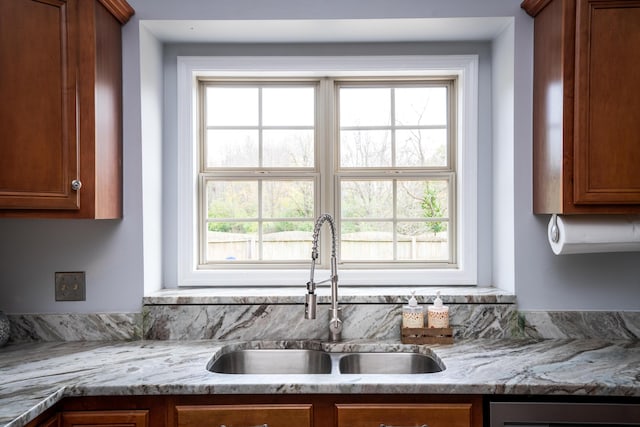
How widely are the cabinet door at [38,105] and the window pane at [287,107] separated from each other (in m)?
0.94

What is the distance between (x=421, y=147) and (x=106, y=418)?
1.81 m

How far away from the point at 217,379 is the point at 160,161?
1151 millimetres

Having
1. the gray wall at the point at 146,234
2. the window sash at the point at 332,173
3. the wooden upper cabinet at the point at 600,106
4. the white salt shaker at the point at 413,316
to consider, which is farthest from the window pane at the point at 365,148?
the wooden upper cabinet at the point at 600,106

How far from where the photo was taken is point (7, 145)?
1.70 metres

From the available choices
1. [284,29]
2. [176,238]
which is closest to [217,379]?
[176,238]

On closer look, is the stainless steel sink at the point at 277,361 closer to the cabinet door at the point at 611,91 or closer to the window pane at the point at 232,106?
the window pane at the point at 232,106

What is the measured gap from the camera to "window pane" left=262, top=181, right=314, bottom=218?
244cm

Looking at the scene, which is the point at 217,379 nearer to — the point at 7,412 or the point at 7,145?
the point at 7,412

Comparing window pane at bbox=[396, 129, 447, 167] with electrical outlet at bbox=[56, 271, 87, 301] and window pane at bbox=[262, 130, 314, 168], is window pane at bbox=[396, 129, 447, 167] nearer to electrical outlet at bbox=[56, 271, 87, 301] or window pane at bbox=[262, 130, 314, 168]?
window pane at bbox=[262, 130, 314, 168]

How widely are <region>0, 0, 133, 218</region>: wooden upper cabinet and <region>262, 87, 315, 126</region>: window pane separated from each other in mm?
853

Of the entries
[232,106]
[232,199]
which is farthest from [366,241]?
[232,106]

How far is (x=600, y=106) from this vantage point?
1.73 m

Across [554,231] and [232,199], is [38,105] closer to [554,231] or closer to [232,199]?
[232,199]

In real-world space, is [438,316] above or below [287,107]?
below
